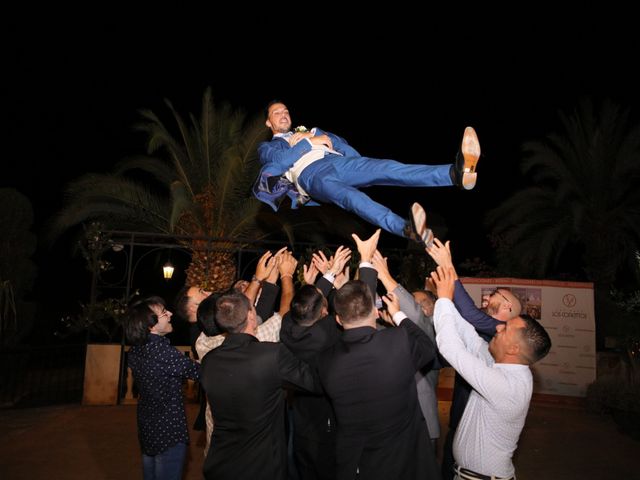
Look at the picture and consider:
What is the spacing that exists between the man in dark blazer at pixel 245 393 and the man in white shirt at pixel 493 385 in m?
0.80

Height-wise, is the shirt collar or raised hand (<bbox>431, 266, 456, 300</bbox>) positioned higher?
the shirt collar

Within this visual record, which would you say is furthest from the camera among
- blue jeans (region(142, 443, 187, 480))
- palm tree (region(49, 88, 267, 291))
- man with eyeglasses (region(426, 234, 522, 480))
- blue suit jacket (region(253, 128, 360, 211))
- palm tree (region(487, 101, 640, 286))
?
palm tree (region(487, 101, 640, 286))

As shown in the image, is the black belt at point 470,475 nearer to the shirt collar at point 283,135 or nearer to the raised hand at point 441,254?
the raised hand at point 441,254

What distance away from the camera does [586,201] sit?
13172 mm

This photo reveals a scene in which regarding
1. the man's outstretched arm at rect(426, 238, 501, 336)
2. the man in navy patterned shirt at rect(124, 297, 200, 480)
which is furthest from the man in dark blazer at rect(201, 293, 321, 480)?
the man's outstretched arm at rect(426, 238, 501, 336)

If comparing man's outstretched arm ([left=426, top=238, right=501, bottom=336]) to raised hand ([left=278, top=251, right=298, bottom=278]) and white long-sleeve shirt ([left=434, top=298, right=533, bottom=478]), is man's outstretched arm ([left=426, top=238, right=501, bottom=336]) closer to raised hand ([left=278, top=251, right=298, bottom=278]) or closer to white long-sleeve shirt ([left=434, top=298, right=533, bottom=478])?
white long-sleeve shirt ([left=434, top=298, right=533, bottom=478])

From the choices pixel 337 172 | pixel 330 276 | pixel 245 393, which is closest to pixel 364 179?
pixel 337 172

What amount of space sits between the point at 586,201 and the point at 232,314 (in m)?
12.3

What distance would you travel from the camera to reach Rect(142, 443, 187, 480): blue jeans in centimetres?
367

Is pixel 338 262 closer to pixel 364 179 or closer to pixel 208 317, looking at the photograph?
pixel 364 179

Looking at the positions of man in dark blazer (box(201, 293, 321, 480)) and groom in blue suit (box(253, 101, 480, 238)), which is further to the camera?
groom in blue suit (box(253, 101, 480, 238))

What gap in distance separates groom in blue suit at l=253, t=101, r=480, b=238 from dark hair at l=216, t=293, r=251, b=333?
1390 millimetres

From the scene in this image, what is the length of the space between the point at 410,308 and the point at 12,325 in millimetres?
9404

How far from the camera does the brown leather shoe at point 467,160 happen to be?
371cm
